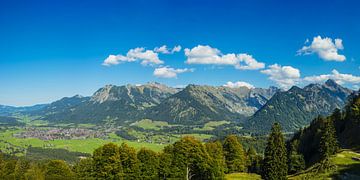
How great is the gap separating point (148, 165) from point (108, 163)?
9.94 meters

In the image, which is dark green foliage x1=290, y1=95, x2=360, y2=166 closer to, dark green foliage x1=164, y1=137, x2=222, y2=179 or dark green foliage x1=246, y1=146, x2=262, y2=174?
dark green foliage x1=246, y1=146, x2=262, y2=174

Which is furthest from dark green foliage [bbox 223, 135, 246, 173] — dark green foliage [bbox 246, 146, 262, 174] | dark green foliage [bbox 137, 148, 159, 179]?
dark green foliage [bbox 137, 148, 159, 179]

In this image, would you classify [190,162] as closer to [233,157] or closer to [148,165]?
[148,165]

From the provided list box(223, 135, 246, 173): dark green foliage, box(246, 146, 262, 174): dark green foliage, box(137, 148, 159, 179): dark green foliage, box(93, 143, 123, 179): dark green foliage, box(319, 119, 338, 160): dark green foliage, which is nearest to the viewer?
box(93, 143, 123, 179): dark green foliage

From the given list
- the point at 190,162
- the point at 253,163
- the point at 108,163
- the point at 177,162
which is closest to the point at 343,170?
the point at 190,162

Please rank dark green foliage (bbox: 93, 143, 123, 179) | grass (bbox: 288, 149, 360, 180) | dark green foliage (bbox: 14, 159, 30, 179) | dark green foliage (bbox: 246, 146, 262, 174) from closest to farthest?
grass (bbox: 288, 149, 360, 180) < dark green foliage (bbox: 93, 143, 123, 179) < dark green foliage (bbox: 14, 159, 30, 179) < dark green foliage (bbox: 246, 146, 262, 174)

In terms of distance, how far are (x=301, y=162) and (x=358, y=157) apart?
88.1 feet

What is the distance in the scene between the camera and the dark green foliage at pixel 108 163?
88.3 meters

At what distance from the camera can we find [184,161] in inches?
3671

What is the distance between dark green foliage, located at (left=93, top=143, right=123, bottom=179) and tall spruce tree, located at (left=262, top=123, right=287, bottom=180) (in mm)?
36061

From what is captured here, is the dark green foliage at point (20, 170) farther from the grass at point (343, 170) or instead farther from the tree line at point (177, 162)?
the grass at point (343, 170)

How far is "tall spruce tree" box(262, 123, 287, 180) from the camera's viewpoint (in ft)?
284

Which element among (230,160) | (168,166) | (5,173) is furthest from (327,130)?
(5,173)

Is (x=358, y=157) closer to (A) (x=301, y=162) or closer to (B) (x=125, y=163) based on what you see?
(A) (x=301, y=162)
